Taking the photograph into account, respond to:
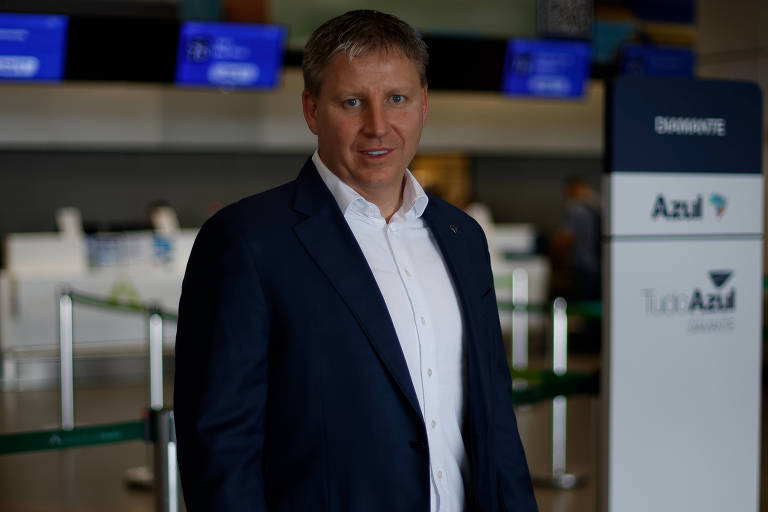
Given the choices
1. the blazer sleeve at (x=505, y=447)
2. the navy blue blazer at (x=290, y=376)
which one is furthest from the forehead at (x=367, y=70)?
the blazer sleeve at (x=505, y=447)

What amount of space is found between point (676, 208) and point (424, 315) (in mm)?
1728

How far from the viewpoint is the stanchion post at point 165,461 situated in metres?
3.24

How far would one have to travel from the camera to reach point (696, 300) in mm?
3264

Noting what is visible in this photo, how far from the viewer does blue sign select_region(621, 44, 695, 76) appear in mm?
10219

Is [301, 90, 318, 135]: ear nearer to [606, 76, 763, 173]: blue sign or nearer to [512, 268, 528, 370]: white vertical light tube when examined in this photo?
[606, 76, 763, 173]: blue sign

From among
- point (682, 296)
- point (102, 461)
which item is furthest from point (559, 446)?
point (102, 461)

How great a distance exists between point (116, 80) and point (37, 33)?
78 centimetres

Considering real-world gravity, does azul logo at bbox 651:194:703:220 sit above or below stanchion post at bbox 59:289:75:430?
above

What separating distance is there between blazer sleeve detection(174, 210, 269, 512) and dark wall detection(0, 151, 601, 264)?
10.00 meters

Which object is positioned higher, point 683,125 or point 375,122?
point 683,125

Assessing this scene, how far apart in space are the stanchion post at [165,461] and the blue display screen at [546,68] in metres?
6.97

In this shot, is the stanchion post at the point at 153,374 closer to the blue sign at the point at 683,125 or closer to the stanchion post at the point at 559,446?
the stanchion post at the point at 559,446

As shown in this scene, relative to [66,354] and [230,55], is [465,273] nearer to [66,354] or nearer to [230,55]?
[66,354]

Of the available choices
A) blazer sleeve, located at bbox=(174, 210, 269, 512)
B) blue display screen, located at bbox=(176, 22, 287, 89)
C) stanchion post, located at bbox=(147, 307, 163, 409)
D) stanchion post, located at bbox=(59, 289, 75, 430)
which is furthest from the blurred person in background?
blazer sleeve, located at bbox=(174, 210, 269, 512)
